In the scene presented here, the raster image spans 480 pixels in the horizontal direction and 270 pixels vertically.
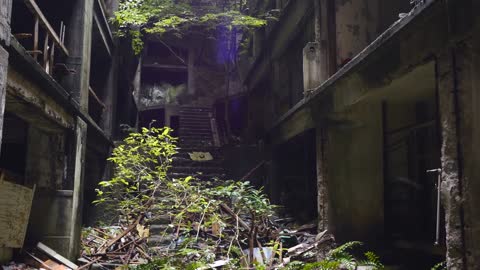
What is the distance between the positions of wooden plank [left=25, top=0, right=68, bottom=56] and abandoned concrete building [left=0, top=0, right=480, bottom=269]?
1.2 inches

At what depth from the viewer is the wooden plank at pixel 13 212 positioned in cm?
704

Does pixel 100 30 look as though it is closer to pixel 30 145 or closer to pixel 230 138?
pixel 30 145

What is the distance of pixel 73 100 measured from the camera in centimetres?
824

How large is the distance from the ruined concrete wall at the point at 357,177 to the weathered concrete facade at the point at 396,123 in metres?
0.02

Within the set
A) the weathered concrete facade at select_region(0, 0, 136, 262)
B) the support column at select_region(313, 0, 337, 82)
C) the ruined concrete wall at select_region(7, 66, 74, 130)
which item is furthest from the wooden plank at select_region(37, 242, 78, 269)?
the support column at select_region(313, 0, 337, 82)

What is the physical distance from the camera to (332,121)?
27.2ft

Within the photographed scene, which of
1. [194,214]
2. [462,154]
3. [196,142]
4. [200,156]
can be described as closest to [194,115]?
[196,142]

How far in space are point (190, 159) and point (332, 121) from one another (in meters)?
8.91

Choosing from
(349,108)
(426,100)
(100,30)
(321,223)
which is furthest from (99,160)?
(426,100)

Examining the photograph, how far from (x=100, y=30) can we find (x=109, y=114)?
3105mm

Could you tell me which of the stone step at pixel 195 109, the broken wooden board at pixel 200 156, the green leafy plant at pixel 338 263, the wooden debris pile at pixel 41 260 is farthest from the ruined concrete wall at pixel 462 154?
the stone step at pixel 195 109

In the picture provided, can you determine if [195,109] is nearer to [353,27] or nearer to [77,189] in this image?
[77,189]

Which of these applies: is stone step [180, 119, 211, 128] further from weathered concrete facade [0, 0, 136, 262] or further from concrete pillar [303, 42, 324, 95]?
concrete pillar [303, 42, 324, 95]

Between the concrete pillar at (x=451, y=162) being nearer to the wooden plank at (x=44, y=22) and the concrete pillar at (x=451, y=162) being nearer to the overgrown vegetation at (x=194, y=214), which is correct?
the overgrown vegetation at (x=194, y=214)
